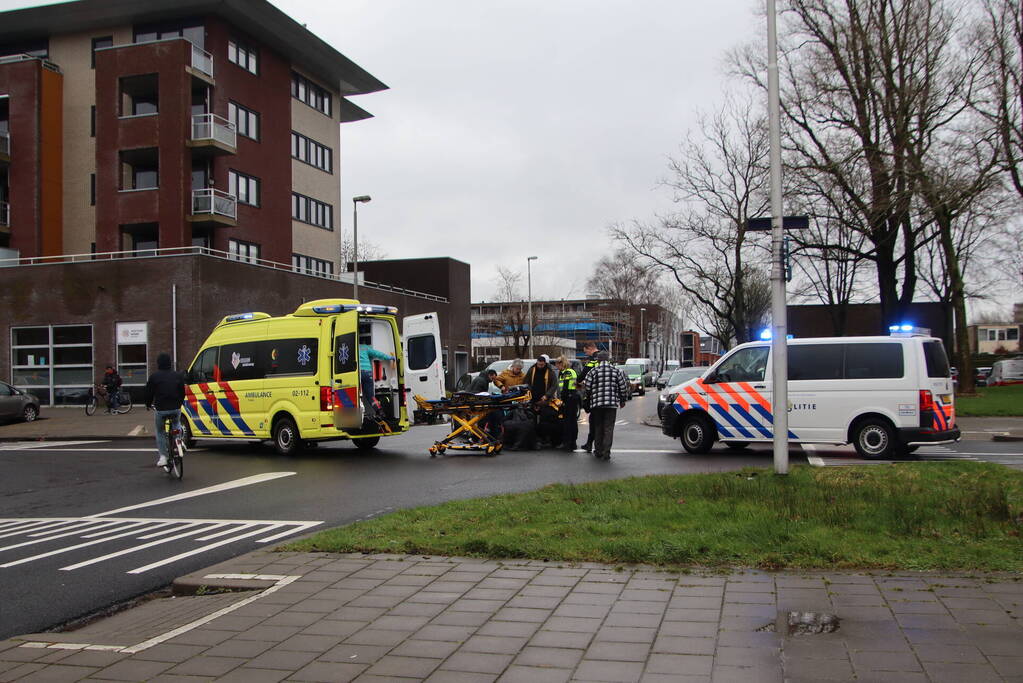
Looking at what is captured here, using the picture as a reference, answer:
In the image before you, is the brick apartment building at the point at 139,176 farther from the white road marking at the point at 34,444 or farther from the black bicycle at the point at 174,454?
the black bicycle at the point at 174,454

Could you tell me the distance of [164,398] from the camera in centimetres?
1328

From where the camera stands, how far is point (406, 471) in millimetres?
13320

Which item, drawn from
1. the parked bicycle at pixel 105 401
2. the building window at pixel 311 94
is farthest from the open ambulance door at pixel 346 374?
the building window at pixel 311 94

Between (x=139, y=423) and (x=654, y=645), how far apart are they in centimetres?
2326

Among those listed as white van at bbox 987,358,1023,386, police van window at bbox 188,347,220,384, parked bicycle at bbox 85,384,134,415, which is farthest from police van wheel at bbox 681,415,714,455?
white van at bbox 987,358,1023,386

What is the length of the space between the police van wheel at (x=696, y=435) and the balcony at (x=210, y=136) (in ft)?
77.4

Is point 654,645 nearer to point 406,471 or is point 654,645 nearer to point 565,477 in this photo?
point 565,477

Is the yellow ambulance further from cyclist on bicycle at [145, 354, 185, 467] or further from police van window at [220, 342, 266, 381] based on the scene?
cyclist on bicycle at [145, 354, 185, 467]

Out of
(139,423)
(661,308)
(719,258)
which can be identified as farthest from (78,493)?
(661,308)

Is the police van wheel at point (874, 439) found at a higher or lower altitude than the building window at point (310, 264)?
lower

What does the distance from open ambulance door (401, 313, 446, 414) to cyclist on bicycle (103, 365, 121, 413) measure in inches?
454

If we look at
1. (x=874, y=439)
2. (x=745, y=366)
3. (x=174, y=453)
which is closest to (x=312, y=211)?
(x=174, y=453)

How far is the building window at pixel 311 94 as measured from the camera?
40.6 metres

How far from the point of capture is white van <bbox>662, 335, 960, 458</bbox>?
13.8 m
